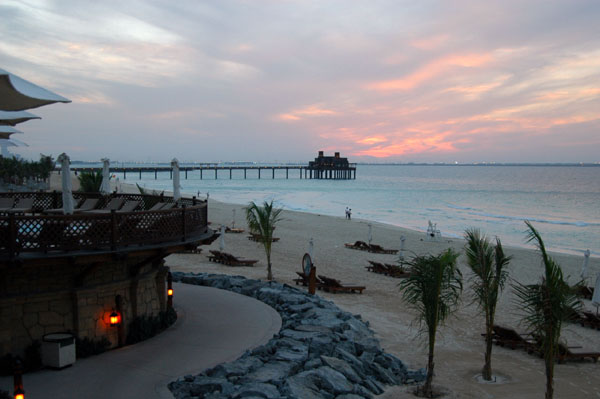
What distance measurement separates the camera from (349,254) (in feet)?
85.1

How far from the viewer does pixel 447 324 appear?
526 inches

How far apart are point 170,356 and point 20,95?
16.9 feet

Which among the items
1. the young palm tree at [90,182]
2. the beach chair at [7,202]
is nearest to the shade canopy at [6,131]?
the beach chair at [7,202]

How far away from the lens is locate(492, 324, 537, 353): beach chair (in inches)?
449

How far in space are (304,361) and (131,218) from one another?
13.3 ft

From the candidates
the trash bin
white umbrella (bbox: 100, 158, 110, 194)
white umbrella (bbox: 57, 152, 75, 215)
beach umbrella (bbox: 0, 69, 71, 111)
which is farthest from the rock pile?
white umbrella (bbox: 100, 158, 110, 194)

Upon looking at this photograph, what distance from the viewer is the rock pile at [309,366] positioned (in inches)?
280

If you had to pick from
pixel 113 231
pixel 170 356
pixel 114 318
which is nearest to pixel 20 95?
pixel 113 231

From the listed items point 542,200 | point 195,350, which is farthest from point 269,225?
point 542,200

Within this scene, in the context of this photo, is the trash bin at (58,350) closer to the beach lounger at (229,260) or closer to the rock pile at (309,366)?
the rock pile at (309,366)

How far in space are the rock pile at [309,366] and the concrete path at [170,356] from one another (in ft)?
1.40

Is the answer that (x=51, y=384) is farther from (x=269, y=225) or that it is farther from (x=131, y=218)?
(x=269, y=225)

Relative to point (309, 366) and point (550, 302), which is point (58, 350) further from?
point (550, 302)

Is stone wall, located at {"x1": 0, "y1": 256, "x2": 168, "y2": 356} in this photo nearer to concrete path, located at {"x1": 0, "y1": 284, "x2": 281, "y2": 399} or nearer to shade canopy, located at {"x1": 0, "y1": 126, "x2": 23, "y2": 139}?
concrete path, located at {"x1": 0, "y1": 284, "x2": 281, "y2": 399}
